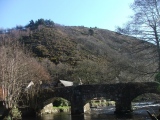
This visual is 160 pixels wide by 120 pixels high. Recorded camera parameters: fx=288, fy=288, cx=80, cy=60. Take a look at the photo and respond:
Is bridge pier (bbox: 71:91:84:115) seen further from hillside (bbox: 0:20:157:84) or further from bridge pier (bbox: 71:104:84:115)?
hillside (bbox: 0:20:157:84)

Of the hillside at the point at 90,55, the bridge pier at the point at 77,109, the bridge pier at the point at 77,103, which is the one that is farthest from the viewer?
the bridge pier at the point at 77,103

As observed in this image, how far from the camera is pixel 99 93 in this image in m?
A: 44.4

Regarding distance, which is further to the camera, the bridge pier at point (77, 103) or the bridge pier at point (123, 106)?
the bridge pier at point (77, 103)

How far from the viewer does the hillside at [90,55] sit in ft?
67.4

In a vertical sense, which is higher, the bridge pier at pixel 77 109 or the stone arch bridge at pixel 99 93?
the stone arch bridge at pixel 99 93

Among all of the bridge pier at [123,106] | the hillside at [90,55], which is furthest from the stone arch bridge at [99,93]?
the hillside at [90,55]

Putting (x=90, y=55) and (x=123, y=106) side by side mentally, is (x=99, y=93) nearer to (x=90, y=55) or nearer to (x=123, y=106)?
(x=123, y=106)

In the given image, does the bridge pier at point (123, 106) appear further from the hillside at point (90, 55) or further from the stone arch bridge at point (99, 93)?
the hillside at point (90, 55)

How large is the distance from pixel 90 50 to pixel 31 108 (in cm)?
7940

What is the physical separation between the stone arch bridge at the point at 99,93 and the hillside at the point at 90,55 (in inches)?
79.5

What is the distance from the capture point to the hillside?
2055 centimetres

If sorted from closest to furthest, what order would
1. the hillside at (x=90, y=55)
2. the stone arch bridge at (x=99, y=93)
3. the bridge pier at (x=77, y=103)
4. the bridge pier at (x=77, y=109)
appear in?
the hillside at (x=90, y=55) → the stone arch bridge at (x=99, y=93) → the bridge pier at (x=77, y=109) → the bridge pier at (x=77, y=103)

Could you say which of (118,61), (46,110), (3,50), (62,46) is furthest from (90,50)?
(118,61)

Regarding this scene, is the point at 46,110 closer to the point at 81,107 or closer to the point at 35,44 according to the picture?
the point at 81,107
